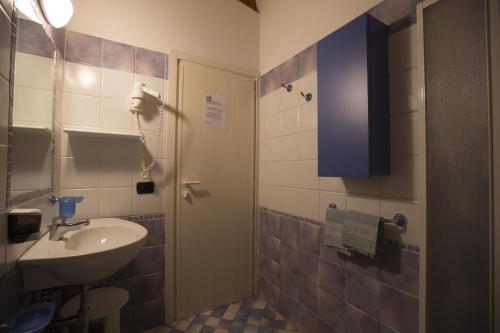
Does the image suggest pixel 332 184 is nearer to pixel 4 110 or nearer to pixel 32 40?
pixel 4 110

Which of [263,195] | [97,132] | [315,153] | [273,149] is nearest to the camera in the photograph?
[97,132]

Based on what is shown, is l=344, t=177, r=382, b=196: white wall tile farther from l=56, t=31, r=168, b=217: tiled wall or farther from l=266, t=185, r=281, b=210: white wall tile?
l=56, t=31, r=168, b=217: tiled wall

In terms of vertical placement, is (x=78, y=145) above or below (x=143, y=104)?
below

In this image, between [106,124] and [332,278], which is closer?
[332,278]

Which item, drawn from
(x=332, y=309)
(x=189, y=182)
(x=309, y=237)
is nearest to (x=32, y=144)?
(x=189, y=182)

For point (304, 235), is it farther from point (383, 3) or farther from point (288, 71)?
point (383, 3)

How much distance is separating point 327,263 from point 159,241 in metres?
1.13

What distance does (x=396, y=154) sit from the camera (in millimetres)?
1023

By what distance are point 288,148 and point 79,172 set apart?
1365mm

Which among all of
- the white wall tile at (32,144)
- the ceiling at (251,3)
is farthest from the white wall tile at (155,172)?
the ceiling at (251,3)

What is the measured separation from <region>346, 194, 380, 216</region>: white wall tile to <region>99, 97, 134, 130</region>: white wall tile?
4.74ft

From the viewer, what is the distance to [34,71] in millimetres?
967

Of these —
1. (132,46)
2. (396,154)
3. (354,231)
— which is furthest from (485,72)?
(132,46)

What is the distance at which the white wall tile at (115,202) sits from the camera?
1.43 m
